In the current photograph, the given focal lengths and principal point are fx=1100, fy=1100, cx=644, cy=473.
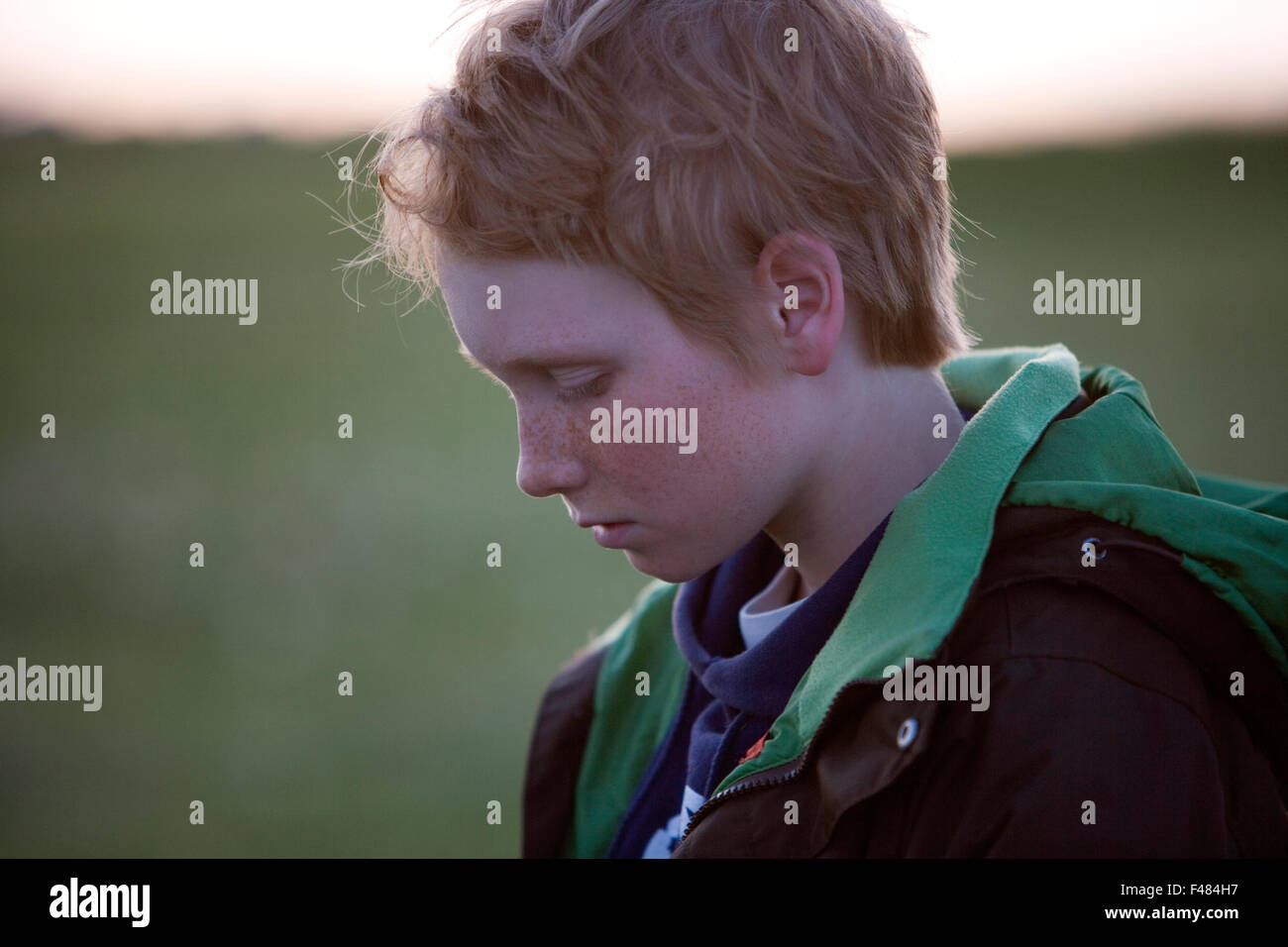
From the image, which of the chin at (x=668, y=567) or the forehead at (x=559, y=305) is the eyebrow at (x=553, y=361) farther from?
the chin at (x=668, y=567)

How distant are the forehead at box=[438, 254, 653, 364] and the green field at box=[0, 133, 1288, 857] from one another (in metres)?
0.65

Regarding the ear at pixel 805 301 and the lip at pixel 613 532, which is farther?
the lip at pixel 613 532

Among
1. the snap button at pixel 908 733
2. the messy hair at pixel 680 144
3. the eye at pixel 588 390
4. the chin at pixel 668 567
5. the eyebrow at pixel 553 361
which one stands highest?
the messy hair at pixel 680 144

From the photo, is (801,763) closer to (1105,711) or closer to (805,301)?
(1105,711)

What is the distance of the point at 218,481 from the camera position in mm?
7180

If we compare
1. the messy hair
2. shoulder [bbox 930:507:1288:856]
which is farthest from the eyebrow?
shoulder [bbox 930:507:1288:856]

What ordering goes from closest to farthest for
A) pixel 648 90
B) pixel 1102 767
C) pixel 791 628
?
pixel 1102 767 → pixel 648 90 → pixel 791 628

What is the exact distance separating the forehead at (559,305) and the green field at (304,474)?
0.65m

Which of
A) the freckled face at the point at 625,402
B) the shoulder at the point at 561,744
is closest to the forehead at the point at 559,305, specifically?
the freckled face at the point at 625,402

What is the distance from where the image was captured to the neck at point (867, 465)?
68.3 inches

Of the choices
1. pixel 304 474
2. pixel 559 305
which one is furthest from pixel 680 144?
pixel 304 474

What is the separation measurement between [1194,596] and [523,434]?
0.98 metres

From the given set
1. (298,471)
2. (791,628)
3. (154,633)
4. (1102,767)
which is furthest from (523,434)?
(298,471)

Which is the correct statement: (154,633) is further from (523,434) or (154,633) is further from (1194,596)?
(1194,596)
